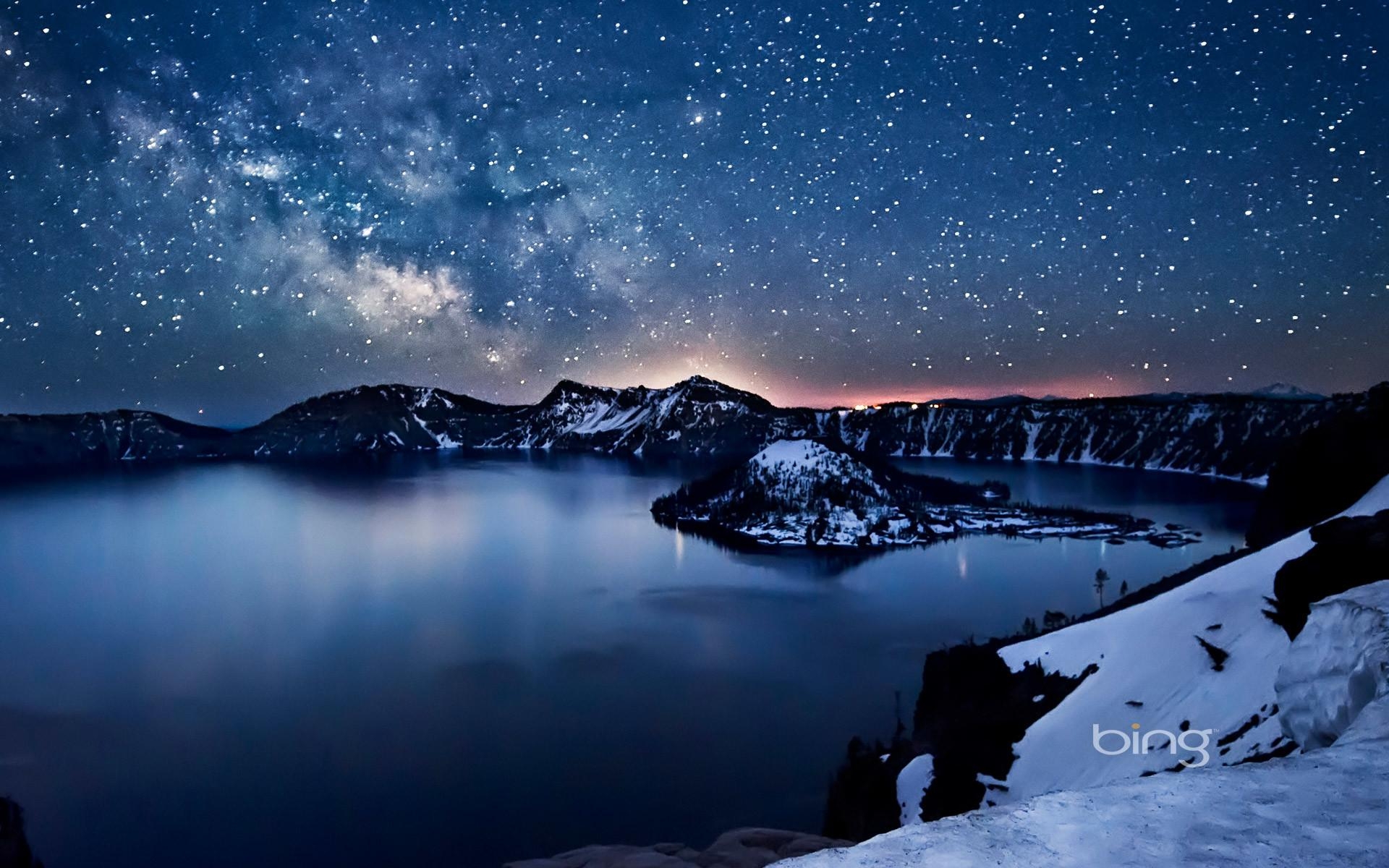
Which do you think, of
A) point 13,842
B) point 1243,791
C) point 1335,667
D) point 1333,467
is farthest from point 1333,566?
point 13,842

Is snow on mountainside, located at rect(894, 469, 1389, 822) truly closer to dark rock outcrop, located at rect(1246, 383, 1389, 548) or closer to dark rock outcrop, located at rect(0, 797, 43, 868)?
dark rock outcrop, located at rect(1246, 383, 1389, 548)

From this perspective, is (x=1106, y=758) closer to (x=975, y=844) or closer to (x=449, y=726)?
(x=975, y=844)

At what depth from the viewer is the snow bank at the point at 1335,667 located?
7234mm

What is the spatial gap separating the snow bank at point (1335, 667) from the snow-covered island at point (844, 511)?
112m

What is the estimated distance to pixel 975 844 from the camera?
482 centimetres

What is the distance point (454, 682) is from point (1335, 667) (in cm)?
5414

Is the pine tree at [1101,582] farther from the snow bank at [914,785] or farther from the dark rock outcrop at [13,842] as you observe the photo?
the dark rock outcrop at [13,842]

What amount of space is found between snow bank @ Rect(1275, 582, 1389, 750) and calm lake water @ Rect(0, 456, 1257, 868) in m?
28.6

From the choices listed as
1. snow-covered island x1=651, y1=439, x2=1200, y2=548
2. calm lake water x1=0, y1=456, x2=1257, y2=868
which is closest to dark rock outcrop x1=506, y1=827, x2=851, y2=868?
calm lake water x1=0, y1=456, x2=1257, y2=868

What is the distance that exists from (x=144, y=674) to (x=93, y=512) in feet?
478

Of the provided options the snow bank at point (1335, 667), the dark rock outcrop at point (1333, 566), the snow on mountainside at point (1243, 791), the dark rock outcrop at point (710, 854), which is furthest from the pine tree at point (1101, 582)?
the snow bank at point (1335, 667)

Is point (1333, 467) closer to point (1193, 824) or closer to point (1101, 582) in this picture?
point (1193, 824)

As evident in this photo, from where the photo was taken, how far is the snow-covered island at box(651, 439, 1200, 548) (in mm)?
121375

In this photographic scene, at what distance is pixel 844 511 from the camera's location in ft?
432
